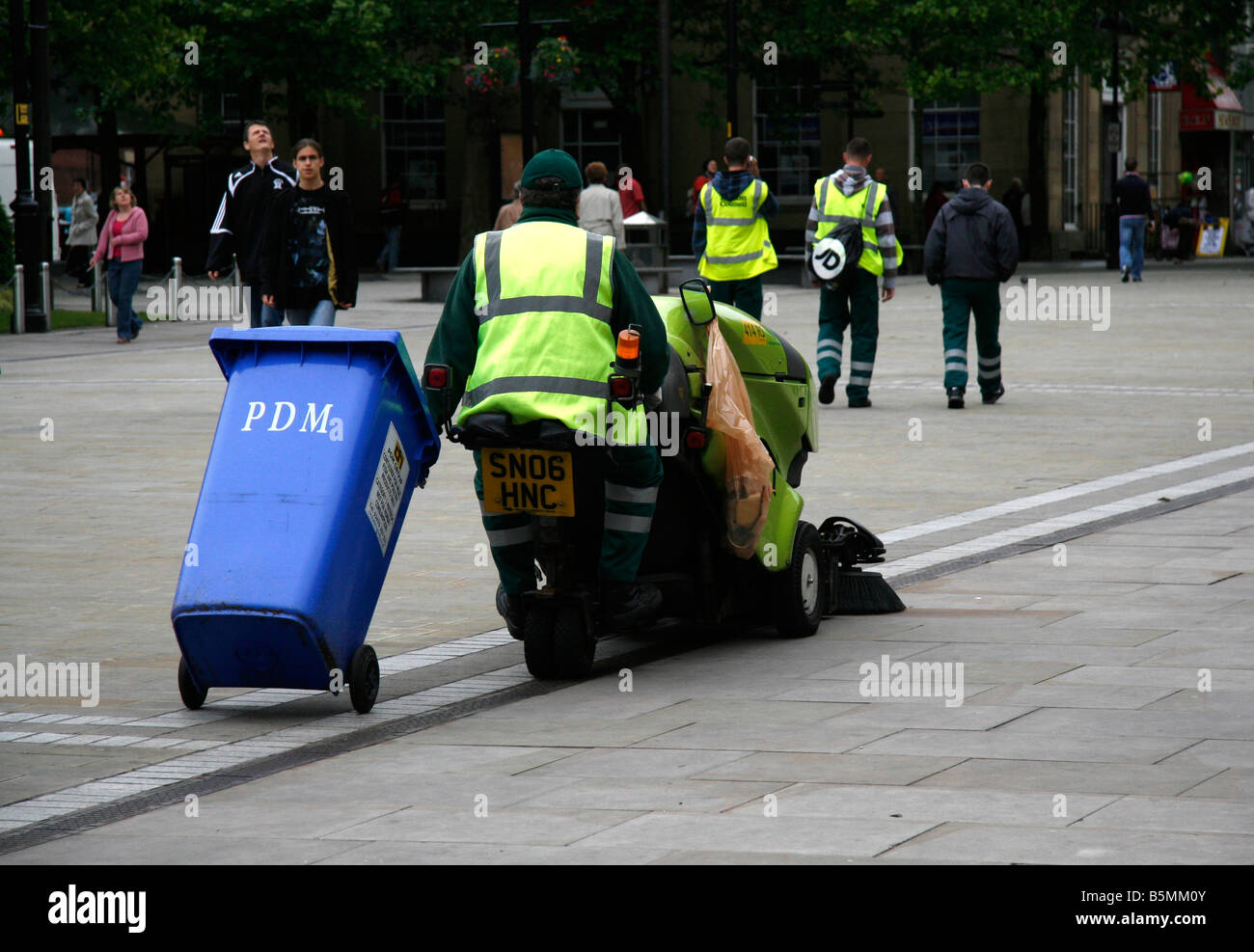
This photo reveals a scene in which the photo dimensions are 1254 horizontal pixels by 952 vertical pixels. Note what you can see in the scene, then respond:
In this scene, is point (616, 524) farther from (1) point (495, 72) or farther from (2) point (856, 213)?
(1) point (495, 72)

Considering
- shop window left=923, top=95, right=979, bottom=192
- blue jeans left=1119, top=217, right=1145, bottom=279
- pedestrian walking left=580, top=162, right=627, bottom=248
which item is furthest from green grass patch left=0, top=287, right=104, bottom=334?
shop window left=923, top=95, right=979, bottom=192

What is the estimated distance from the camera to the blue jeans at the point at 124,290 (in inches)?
884

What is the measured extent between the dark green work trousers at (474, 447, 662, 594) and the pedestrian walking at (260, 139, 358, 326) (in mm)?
5067

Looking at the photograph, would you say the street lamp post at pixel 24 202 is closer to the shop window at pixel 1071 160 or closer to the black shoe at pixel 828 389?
the black shoe at pixel 828 389

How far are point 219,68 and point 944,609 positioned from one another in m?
30.6

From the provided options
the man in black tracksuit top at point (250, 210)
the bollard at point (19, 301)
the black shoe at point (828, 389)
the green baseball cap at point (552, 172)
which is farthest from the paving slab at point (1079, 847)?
the bollard at point (19, 301)

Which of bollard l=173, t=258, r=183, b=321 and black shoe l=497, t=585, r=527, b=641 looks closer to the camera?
black shoe l=497, t=585, r=527, b=641

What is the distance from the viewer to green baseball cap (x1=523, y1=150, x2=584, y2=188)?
663 centimetres

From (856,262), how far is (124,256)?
10.8 meters

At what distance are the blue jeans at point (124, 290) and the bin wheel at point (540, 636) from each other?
16532mm

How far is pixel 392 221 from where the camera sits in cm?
4106

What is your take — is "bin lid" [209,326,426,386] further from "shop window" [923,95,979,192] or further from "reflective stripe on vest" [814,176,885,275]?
"shop window" [923,95,979,192]
